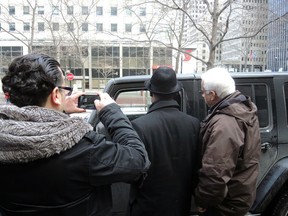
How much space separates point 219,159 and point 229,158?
0.07 metres

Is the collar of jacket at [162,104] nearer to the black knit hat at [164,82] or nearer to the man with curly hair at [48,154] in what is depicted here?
the black knit hat at [164,82]

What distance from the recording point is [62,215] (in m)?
1.41

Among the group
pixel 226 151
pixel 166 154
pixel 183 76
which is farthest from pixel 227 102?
pixel 183 76

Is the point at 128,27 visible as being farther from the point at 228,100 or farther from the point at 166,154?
the point at 166,154

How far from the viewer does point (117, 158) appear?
4.75 feet

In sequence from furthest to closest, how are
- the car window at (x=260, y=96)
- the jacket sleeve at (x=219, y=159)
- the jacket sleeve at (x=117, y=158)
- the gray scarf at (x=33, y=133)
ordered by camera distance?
the car window at (x=260, y=96) < the jacket sleeve at (x=219, y=159) < the jacket sleeve at (x=117, y=158) < the gray scarf at (x=33, y=133)

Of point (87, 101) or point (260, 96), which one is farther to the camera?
point (260, 96)

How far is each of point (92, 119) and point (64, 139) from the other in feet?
5.75

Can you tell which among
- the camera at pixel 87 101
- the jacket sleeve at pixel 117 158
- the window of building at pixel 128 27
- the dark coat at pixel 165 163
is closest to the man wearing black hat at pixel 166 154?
the dark coat at pixel 165 163

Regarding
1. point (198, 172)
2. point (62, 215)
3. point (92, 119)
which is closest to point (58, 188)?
point (62, 215)

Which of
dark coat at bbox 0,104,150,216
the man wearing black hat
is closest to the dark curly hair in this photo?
dark coat at bbox 0,104,150,216

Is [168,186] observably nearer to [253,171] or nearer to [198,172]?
[198,172]

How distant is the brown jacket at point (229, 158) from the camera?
228 cm

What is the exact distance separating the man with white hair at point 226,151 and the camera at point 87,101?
2.86 ft
